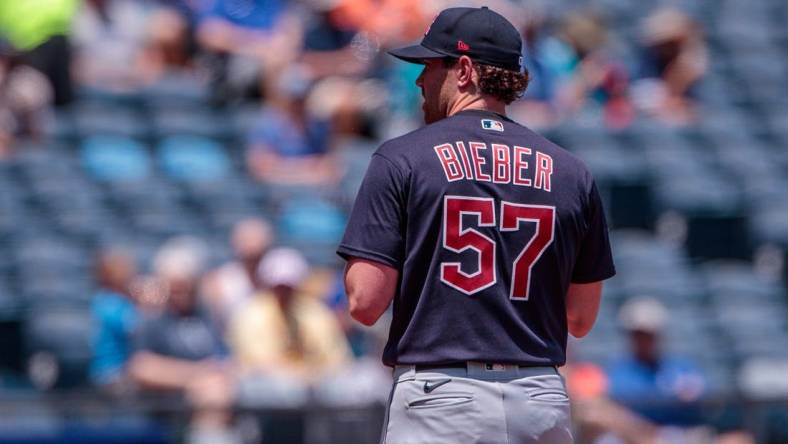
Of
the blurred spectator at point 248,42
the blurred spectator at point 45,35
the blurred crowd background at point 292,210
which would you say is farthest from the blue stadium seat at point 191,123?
the blurred spectator at point 45,35

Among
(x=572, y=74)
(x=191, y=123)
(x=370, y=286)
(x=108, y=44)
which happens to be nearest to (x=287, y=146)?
(x=191, y=123)

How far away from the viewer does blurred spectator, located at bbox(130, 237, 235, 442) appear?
7.20m

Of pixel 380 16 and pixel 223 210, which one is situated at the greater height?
pixel 380 16

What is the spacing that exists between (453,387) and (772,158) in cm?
872

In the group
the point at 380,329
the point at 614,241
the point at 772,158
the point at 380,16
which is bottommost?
the point at 380,329

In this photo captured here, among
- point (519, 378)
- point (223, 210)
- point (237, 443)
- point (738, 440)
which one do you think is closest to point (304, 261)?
point (223, 210)

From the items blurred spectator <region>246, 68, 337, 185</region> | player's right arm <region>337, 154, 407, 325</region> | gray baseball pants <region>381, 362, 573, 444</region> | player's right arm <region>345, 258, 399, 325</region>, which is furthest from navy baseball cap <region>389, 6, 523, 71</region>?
blurred spectator <region>246, 68, 337, 185</region>

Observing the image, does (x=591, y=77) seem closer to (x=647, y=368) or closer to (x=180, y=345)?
(x=647, y=368)

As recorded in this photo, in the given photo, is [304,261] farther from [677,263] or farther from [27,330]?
[677,263]

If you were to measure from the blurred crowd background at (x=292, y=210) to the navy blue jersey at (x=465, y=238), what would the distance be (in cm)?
344

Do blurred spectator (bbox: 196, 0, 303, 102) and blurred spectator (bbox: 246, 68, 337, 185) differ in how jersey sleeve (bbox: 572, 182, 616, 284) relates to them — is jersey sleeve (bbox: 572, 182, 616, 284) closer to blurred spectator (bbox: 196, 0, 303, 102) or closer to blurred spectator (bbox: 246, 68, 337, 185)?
blurred spectator (bbox: 246, 68, 337, 185)

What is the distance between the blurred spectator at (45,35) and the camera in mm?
8695

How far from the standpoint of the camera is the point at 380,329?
784cm

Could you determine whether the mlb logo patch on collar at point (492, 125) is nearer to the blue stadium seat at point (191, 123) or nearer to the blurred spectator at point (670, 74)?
the blue stadium seat at point (191, 123)
